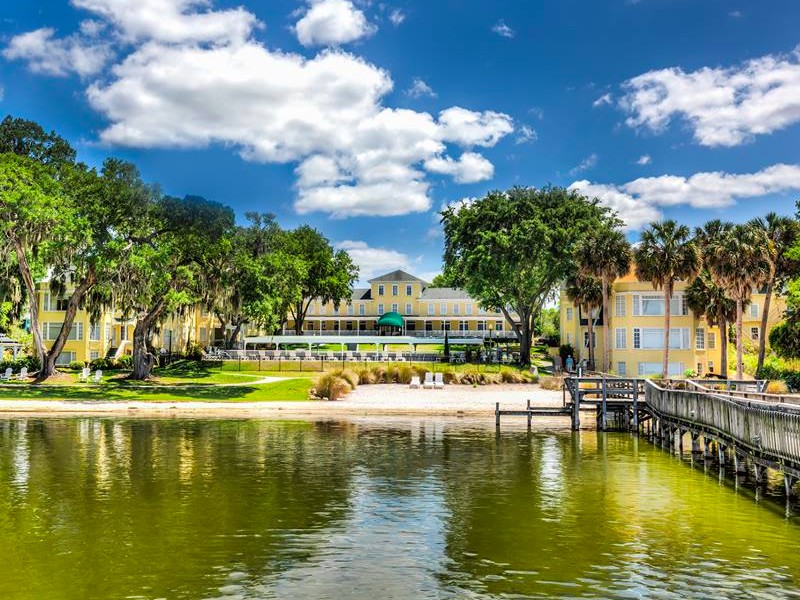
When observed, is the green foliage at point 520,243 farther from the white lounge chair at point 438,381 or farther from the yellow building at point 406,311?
the yellow building at point 406,311

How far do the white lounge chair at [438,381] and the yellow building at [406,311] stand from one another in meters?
52.6

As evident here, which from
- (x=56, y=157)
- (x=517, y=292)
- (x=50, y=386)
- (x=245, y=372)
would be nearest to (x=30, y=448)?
(x=50, y=386)

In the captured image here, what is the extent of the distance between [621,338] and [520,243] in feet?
39.5

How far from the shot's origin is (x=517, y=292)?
66812mm

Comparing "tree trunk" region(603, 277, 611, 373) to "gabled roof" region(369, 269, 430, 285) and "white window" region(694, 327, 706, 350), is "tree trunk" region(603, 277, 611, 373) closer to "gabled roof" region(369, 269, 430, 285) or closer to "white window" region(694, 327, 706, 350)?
"white window" region(694, 327, 706, 350)

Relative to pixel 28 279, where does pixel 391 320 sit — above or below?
below

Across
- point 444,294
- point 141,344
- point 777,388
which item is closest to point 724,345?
point 777,388

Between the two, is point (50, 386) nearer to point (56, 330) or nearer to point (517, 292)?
point (56, 330)

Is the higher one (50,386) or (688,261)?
(688,261)

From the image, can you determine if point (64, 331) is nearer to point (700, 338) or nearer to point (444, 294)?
point (700, 338)

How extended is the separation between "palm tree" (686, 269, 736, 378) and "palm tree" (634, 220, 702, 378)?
12.5 ft

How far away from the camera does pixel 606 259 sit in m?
55.8

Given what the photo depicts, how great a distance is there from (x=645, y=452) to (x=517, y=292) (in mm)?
37575

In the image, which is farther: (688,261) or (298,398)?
(688,261)
